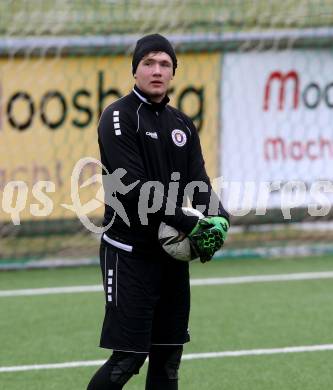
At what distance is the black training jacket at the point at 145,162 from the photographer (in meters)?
4.59

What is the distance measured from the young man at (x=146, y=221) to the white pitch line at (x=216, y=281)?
12.3 feet

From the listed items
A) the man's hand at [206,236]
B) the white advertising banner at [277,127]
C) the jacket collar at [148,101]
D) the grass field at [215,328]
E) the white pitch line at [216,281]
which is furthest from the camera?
the white advertising banner at [277,127]

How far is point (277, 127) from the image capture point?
10.1m

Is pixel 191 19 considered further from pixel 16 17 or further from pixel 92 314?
pixel 92 314

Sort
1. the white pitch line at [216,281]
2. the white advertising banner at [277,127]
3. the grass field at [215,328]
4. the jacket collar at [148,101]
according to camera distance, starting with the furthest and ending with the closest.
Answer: the white advertising banner at [277,127], the white pitch line at [216,281], the grass field at [215,328], the jacket collar at [148,101]

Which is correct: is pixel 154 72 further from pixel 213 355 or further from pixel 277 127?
pixel 277 127

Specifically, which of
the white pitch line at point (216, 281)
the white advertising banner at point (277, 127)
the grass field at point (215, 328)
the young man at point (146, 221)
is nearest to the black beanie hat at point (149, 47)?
the young man at point (146, 221)

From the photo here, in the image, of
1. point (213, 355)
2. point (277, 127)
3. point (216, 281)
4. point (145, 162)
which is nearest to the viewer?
point (145, 162)

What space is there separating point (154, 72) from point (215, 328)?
9.88ft

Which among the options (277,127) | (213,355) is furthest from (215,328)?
(277,127)

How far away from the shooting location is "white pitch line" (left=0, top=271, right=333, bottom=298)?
335 inches

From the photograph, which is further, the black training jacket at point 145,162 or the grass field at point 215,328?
the grass field at point 215,328

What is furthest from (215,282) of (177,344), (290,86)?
(177,344)

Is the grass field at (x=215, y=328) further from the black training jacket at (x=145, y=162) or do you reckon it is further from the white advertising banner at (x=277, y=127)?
the black training jacket at (x=145, y=162)
